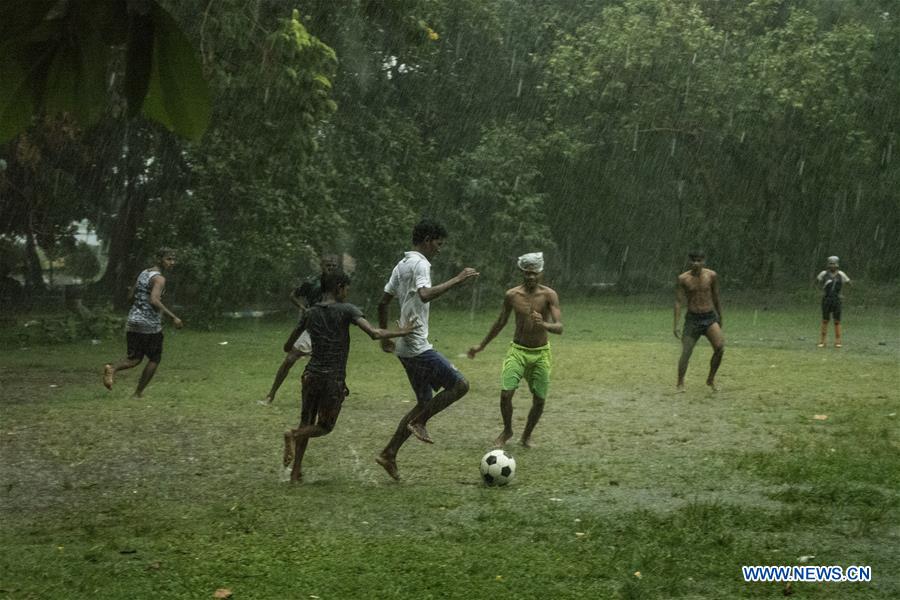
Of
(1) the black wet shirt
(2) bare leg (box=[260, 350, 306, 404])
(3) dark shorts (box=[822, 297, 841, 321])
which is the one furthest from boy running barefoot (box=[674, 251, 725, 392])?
(3) dark shorts (box=[822, 297, 841, 321])

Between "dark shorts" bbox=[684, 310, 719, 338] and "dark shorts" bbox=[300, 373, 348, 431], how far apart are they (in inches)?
274

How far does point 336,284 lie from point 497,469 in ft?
5.49

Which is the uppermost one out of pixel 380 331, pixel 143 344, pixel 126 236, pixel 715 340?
pixel 380 331

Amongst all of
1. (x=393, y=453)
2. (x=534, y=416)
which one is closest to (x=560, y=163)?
(x=534, y=416)

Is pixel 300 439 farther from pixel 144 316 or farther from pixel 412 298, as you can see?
pixel 144 316

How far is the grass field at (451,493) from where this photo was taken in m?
5.75

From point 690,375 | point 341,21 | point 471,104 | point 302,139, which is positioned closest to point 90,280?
point 471,104

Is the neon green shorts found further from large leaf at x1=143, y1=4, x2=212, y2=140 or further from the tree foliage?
the tree foliage

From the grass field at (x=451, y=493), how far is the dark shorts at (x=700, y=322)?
73 cm

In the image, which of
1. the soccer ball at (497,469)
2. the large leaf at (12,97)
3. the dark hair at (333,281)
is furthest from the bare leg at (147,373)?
the large leaf at (12,97)

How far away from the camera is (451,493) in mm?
7961

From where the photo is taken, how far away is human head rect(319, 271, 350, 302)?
8180 mm

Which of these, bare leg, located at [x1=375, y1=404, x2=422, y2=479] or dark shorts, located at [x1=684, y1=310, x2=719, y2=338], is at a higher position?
dark shorts, located at [x1=684, y1=310, x2=719, y2=338]

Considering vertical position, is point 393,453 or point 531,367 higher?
point 531,367
